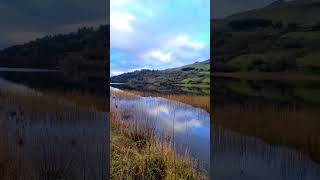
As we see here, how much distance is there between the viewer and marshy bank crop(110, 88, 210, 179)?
15.3 ft

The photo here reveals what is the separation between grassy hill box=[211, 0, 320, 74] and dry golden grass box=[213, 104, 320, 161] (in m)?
0.40

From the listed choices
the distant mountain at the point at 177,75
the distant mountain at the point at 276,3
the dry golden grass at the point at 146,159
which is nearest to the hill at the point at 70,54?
the dry golden grass at the point at 146,159

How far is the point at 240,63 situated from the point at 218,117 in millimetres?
608

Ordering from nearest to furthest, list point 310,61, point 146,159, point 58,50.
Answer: point 310,61 → point 58,50 → point 146,159

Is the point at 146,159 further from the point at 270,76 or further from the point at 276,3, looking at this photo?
the point at 276,3

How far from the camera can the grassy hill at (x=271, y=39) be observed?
3.97 metres

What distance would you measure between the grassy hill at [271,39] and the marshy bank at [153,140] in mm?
1155

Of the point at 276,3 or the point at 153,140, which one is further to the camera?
the point at 153,140

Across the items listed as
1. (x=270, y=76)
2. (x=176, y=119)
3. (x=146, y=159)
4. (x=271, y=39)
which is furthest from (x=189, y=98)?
(x=271, y=39)

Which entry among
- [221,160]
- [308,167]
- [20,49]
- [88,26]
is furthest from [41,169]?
[308,167]

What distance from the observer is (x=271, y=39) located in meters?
4.11

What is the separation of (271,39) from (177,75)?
1.96 m

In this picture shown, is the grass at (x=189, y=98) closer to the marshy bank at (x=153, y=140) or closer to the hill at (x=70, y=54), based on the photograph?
the marshy bank at (x=153, y=140)

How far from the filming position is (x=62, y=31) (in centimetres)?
419
